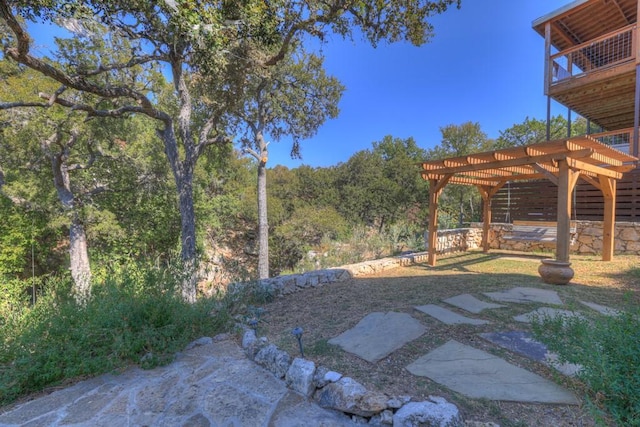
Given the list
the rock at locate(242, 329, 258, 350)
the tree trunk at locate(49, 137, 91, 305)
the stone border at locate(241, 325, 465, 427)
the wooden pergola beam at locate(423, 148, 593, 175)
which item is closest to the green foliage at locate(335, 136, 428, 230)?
the wooden pergola beam at locate(423, 148, 593, 175)

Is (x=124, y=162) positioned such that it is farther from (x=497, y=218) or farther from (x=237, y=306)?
(x=497, y=218)

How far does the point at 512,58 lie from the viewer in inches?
405

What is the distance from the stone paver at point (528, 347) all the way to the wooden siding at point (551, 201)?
7.45 m

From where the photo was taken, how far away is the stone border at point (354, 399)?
1.59 meters

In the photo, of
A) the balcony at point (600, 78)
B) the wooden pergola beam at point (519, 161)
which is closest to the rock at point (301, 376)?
the wooden pergola beam at point (519, 161)

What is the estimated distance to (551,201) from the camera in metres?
8.27

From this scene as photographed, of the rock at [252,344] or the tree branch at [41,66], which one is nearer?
the rock at [252,344]

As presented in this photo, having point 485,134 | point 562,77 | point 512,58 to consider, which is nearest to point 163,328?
point 562,77

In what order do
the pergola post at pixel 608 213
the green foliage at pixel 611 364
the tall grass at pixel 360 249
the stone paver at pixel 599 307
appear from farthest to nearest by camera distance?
the tall grass at pixel 360 249
the pergola post at pixel 608 213
the stone paver at pixel 599 307
the green foliage at pixel 611 364

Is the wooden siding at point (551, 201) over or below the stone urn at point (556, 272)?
over

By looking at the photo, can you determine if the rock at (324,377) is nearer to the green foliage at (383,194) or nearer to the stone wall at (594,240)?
the stone wall at (594,240)

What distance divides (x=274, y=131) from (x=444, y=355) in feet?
27.1

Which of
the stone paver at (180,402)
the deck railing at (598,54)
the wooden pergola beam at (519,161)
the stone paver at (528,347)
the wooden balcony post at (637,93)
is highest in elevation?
the deck railing at (598,54)

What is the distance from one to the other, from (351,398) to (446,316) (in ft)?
5.81
